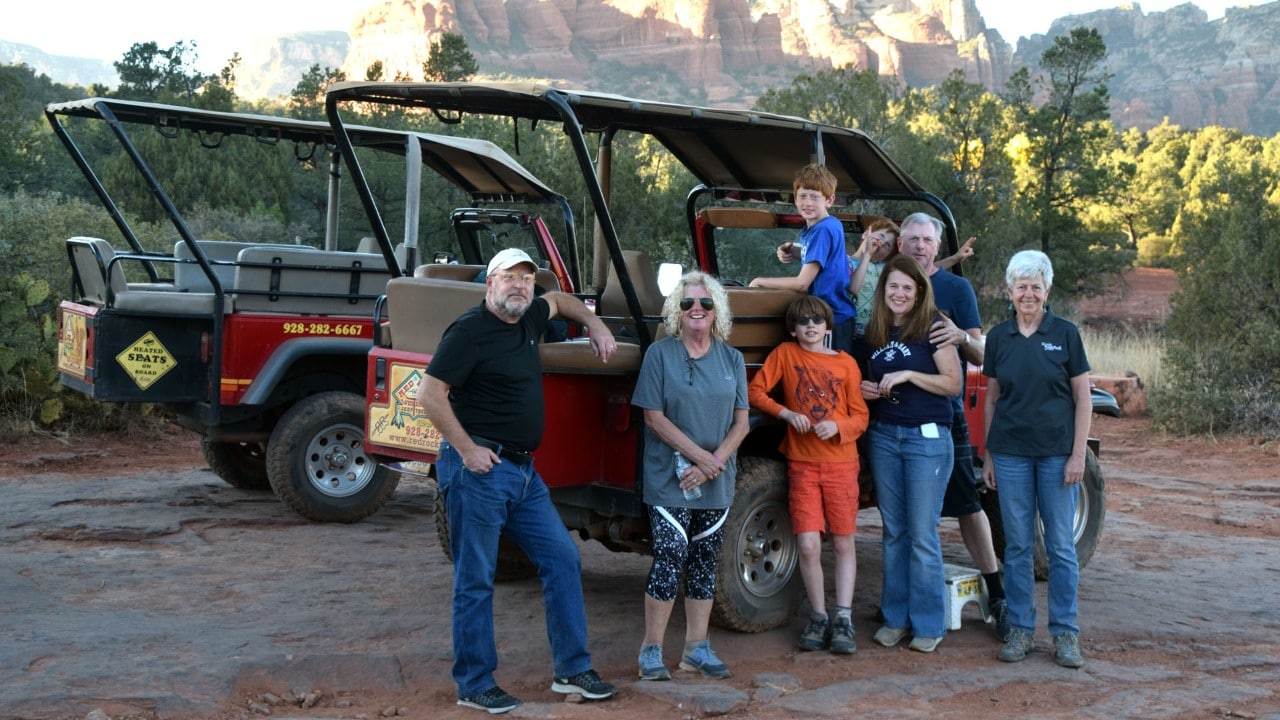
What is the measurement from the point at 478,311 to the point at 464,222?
5152mm

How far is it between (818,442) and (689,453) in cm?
77

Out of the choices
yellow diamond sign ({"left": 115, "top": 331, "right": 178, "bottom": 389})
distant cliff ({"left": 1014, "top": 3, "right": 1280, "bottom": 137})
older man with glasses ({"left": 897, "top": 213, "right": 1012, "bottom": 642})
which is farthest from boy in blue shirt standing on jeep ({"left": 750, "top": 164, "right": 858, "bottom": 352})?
distant cliff ({"left": 1014, "top": 3, "right": 1280, "bottom": 137})

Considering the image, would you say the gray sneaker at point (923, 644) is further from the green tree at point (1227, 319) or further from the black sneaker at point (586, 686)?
the green tree at point (1227, 319)

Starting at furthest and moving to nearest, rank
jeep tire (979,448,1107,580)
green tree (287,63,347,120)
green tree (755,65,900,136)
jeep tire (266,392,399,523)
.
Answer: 1. green tree (287,63,347,120)
2. green tree (755,65,900,136)
3. jeep tire (266,392,399,523)
4. jeep tire (979,448,1107,580)

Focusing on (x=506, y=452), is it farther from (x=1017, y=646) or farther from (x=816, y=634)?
(x=1017, y=646)

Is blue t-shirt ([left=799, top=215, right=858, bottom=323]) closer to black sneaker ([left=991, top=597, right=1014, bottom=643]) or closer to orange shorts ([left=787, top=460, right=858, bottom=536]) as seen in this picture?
orange shorts ([left=787, top=460, right=858, bottom=536])

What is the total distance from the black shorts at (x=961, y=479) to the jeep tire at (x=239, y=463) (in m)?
5.32

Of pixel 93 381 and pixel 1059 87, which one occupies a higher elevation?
pixel 1059 87

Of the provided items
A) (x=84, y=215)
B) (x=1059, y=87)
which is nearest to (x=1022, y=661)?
(x=84, y=215)

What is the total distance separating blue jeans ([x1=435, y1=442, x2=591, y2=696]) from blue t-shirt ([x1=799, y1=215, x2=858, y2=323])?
5.44ft

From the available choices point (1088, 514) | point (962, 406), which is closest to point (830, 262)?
point (962, 406)

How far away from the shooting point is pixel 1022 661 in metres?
5.50

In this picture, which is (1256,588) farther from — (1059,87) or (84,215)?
(1059,87)

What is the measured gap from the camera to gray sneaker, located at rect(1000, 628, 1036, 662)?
550cm
